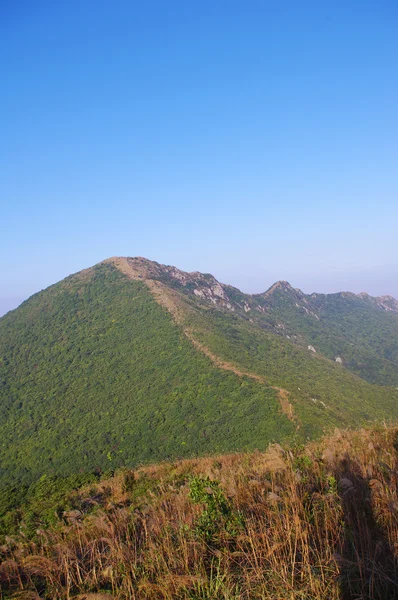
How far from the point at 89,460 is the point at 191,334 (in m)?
19.0

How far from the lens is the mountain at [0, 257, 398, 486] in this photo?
1028 inches

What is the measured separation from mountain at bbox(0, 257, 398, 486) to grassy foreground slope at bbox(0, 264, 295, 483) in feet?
0.42

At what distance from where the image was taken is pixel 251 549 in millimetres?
3588

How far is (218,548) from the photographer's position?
375 cm

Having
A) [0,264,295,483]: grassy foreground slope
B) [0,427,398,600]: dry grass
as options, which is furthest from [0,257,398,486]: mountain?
[0,427,398,600]: dry grass

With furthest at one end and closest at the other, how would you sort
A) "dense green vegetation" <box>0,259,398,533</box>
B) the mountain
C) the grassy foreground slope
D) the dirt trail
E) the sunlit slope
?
the dirt trail < the sunlit slope < the mountain < the grassy foreground slope < "dense green vegetation" <box>0,259,398,533</box>

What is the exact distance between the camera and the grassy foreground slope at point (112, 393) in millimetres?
25781

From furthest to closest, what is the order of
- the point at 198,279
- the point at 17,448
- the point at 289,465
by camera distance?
the point at 198,279
the point at 17,448
the point at 289,465

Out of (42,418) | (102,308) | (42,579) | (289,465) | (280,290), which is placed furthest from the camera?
(280,290)

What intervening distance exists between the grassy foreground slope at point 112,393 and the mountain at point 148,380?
129 mm

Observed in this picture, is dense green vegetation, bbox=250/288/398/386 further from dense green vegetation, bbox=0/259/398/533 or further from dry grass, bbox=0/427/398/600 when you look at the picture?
dry grass, bbox=0/427/398/600

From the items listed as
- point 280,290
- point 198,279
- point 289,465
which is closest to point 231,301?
point 198,279

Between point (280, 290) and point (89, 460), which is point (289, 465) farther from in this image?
point (280, 290)

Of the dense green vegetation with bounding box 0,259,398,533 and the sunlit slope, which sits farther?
the sunlit slope
